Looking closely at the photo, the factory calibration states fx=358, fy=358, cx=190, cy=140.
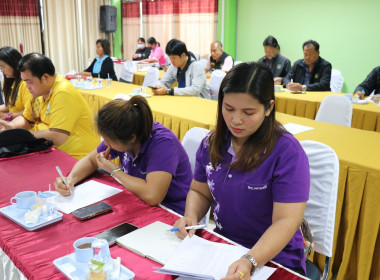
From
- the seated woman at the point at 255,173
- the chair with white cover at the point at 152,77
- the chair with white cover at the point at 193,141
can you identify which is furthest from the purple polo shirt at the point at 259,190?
the chair with white cover at the point at 152,77

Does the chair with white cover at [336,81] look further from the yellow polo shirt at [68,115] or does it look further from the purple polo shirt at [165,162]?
the purple polo shirt at [165,162]

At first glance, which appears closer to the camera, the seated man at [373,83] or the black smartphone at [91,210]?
the black smartphone at [91,210]

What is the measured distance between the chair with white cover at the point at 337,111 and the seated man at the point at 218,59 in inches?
118

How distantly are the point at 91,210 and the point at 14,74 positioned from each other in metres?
2.01

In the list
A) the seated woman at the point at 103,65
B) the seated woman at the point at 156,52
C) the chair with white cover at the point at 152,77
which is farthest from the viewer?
the seated woman at the point at 156,52

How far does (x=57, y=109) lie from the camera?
2213 mm

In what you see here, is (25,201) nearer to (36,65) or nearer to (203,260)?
(203,260)

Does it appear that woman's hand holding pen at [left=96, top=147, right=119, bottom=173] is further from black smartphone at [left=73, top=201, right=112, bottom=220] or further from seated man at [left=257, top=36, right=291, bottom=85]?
seated man at [left=257, top=36, right=291, bottom=85]

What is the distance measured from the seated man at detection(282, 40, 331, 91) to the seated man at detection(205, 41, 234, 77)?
5.21 ft

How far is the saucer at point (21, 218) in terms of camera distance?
3.99ft

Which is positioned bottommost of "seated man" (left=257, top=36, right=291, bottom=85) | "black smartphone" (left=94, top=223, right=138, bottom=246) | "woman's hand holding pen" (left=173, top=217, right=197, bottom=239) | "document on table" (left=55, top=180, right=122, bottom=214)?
"document on table" (left=55, top=180, right=122, bottom=214)

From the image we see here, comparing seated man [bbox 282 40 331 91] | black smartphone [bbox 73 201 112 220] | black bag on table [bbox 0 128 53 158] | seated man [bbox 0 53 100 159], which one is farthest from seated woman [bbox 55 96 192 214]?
seated man [bbox 282 40 331 91]

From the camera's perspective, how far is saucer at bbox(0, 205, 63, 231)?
1.22 meters

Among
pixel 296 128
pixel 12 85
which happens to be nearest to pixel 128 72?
pixel 12 85
